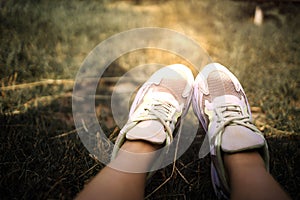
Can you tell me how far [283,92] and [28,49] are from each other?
1.70 metres

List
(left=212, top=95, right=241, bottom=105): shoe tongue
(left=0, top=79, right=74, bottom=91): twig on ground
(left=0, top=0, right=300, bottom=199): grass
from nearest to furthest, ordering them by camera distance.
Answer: (left=0, top=0, right=300, bottom=199): grass, (left=212, top=95, right=241, bottom=105): shoe tongue, (left=0, top=79, right=74, bottom=91): twig on ground

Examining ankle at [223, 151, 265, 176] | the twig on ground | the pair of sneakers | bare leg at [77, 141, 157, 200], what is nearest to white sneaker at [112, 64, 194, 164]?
the pair of sneakers

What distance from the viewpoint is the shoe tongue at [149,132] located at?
36.9 inches

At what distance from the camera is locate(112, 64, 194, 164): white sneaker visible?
962 mm

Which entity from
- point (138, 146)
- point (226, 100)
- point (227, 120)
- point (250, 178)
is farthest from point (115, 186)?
point (226, 100)

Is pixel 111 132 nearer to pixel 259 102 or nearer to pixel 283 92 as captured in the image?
pixel 259 102

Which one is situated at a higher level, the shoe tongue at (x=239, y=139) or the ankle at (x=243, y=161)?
the shoe tongue at (x=239, y=139)

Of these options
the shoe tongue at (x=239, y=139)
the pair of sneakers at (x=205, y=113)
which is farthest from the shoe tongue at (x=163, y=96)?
the shoe tongue at (x=239, y=139)

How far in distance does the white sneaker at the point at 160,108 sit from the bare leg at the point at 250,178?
25 centimetres

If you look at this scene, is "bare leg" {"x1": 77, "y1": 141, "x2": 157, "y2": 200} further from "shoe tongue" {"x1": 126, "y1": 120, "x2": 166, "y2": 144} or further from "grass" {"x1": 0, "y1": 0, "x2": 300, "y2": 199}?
"grass" {"x1": 0, "y1": 0, "x2": 300, "y2": 199}

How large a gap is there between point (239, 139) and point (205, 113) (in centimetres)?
31

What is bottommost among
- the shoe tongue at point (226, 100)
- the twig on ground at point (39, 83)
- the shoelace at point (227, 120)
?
the shoelace at point (227, 120)

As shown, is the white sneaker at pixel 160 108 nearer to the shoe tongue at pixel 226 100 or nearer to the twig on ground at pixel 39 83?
the shoe tongue at pixel 226 100

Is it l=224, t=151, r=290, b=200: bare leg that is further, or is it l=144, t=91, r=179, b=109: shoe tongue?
l=144, t=91, r=179, b=109: shoe tongue
